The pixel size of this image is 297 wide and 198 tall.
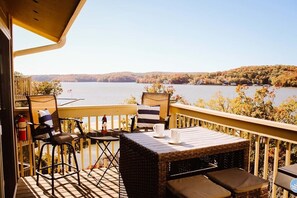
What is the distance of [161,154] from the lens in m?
2.12

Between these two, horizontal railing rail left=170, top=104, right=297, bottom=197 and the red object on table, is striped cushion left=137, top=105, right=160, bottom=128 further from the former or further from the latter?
the red object on table

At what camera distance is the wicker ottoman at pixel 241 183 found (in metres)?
2.06

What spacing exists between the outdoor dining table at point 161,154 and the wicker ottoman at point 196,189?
10 cm

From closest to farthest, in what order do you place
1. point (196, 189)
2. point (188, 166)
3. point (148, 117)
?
A: point (196, 189)
point (188, 166)
point (148, 117)

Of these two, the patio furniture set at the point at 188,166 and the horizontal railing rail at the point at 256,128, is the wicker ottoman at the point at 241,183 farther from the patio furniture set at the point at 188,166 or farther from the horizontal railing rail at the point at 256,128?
the horizontal railing rail at the point at 256,128

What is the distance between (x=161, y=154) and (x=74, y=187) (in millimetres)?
2049

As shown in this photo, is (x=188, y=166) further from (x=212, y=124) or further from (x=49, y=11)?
(x=49, y=11)

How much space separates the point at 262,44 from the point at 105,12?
9.35 m

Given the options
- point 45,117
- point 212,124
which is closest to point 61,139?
point 45,117

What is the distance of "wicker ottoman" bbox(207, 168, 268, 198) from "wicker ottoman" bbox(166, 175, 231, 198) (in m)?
0.08

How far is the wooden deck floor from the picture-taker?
3381mm

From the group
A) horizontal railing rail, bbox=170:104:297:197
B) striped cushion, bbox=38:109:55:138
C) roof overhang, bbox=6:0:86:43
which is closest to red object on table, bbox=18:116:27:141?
striped cushion, bbox=38:109:55:138

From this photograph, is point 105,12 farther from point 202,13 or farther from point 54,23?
point 54,23

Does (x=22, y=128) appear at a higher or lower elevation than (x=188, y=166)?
higher
